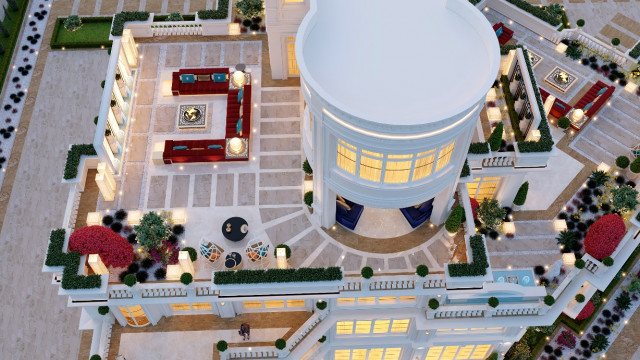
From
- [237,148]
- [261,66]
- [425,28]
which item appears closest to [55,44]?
[261,66]

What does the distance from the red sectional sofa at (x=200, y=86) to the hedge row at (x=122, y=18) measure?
18.5 feet

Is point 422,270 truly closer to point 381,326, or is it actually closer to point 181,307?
point 381,326

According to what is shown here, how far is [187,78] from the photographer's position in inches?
1759

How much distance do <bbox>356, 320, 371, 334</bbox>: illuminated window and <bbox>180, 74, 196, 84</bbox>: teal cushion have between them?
21564 millimetres

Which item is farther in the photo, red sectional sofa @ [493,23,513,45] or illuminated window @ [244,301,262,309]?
Answer: red sectional sofa @ [493,23,513,45]

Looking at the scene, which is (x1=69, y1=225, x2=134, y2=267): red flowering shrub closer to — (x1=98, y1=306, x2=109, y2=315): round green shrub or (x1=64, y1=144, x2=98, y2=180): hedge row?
(x1=98, y1=306, x2=109, y2=315): round green shrub

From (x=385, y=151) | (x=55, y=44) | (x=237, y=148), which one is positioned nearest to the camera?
(x=385, y=151)

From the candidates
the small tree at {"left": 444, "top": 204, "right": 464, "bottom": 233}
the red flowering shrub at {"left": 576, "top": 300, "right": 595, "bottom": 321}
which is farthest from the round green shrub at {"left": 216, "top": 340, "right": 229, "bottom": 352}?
the red flowering shrub at {"left": 576, "top": 300, "right": 595, "bottom": 321}

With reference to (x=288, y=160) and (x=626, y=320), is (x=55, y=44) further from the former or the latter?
(x=626, y=320)

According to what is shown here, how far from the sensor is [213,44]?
47.9 m

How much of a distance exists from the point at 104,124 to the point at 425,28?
22.1m

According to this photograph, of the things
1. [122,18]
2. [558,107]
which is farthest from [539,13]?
[122,18]

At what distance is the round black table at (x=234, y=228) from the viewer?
38.0 metres

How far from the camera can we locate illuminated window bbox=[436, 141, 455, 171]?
3342cm
